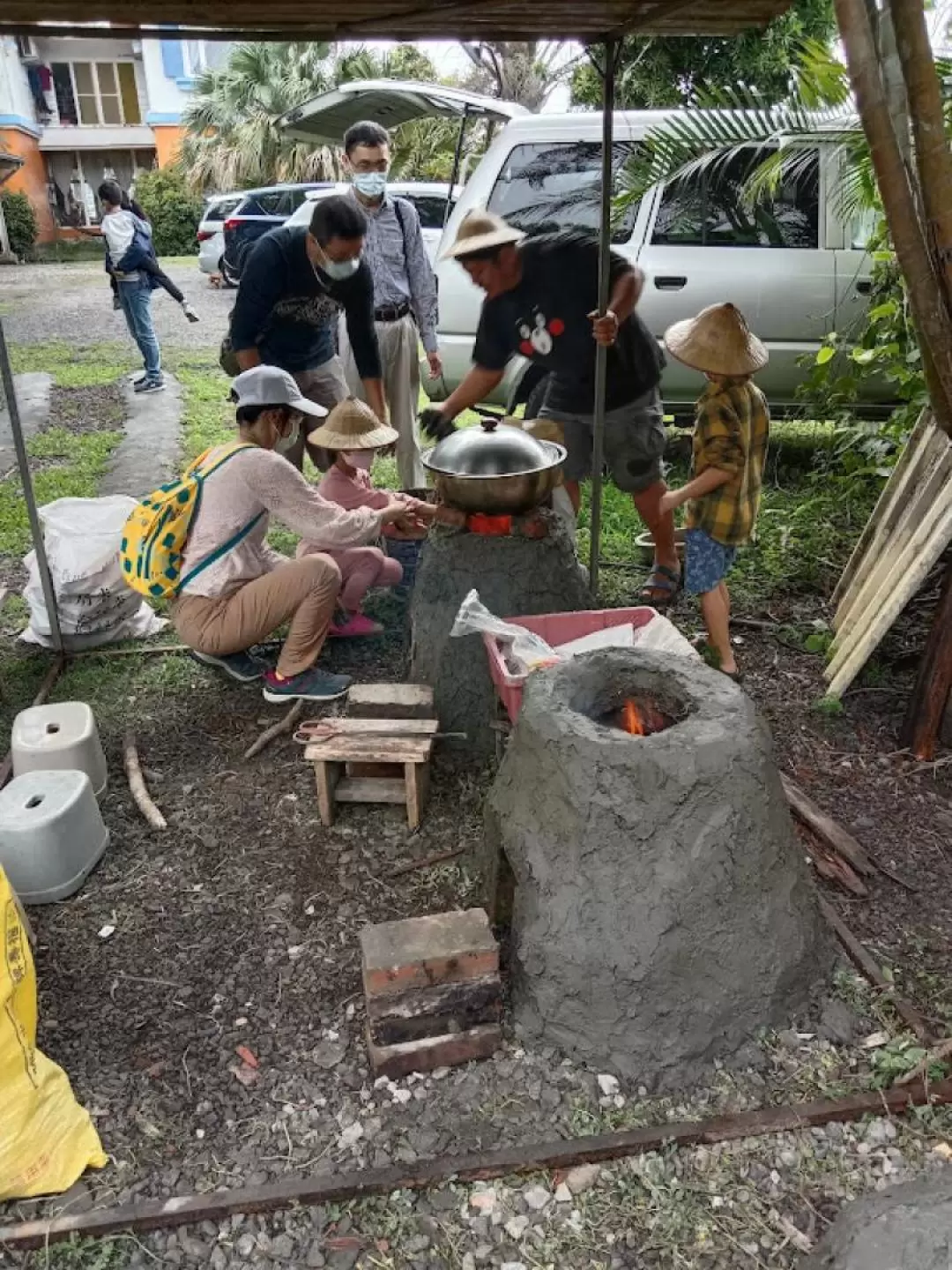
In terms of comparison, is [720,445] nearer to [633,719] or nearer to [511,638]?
[511,638]

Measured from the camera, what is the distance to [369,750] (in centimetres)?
335

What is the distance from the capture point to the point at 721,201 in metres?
6.67

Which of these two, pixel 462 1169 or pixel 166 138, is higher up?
pixel 166 138

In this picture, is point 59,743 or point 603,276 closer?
point 59,743

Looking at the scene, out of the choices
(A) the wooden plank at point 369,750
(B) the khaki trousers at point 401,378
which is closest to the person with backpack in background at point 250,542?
(A) the wooden plank at point 369,750

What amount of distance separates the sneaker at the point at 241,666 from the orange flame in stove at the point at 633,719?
2.14 m

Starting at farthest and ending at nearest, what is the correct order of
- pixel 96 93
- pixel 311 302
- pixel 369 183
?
pixel 96 93 < pixel 369 183 < pixel 311 302

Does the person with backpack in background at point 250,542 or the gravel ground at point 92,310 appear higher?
the person with backpack in background at point 250,542

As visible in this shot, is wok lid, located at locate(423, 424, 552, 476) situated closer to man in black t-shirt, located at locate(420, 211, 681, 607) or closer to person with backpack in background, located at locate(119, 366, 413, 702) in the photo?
person with backpack in background, located at locate(119, 366, 413, 702)

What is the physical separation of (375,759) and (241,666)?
133cm

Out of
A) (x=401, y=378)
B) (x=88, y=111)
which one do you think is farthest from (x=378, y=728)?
(x=88, y=111)

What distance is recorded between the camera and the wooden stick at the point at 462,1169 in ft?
6.99

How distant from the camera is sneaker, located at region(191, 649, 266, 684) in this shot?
14.4 feet

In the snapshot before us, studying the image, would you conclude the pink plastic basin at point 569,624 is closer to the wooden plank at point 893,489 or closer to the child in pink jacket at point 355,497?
the child in pink jacket at point 355,497
